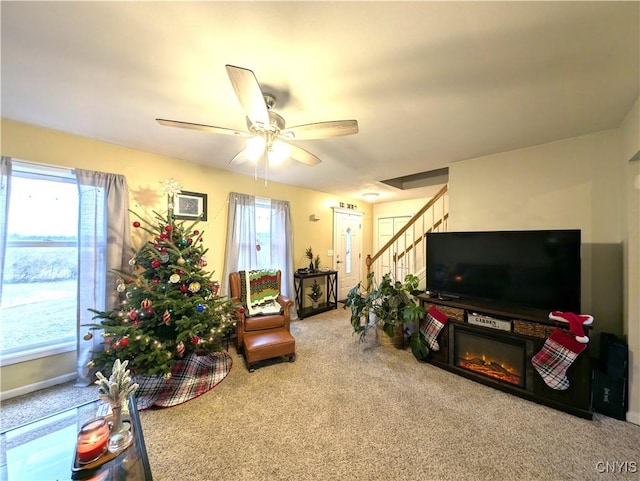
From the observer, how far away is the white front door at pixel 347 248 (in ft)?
Answer: 17.3

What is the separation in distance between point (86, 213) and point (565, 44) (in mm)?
3960

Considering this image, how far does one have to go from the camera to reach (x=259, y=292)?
10.7 feet

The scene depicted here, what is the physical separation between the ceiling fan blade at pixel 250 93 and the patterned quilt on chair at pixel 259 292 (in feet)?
7.33

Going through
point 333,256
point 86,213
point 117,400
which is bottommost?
point 117,400

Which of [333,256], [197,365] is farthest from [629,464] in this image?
[333,256]

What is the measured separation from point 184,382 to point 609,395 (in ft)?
12.1

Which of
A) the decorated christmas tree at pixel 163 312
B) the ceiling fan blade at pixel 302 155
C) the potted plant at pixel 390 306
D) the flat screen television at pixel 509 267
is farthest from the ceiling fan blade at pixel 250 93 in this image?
the potted plant at pixel 390 306

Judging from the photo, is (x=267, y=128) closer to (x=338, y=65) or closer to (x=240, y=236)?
(x=338, y=65)

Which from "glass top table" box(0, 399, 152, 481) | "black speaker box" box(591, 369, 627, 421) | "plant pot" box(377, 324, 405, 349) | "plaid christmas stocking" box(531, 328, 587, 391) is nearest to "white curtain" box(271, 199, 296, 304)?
"plant pot" box(377, 324, 405, 349)

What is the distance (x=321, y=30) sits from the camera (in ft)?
3.83

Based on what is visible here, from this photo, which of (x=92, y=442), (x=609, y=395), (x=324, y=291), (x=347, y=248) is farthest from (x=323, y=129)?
(x=347, y=248)

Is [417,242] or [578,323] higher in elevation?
[417,242]

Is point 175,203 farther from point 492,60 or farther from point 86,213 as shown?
point 492,60

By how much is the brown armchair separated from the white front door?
2.36m
